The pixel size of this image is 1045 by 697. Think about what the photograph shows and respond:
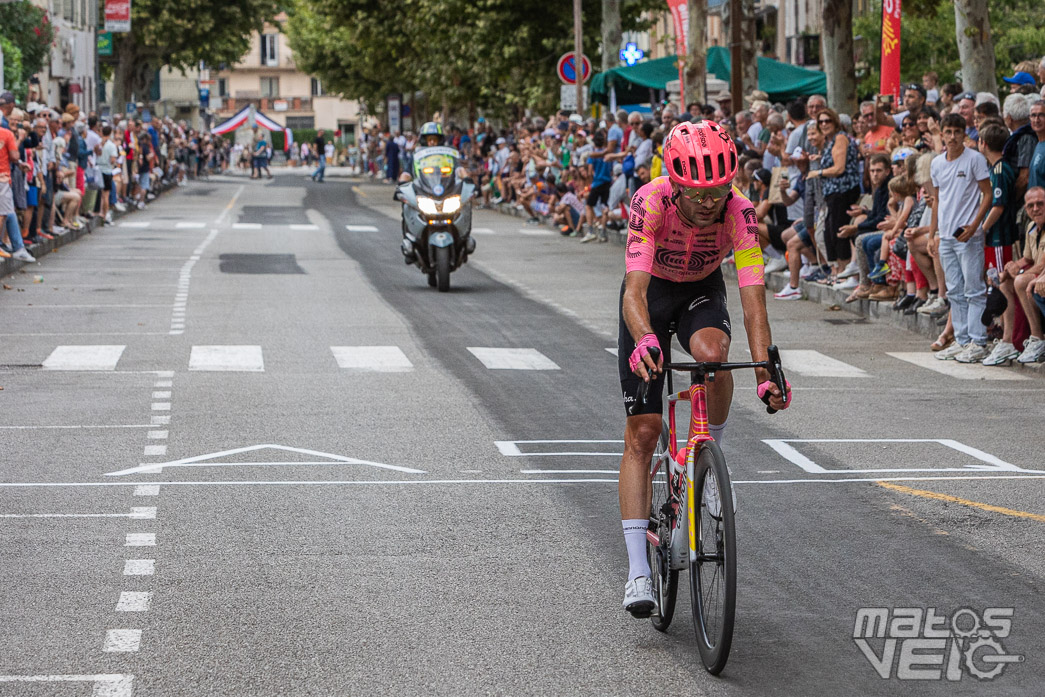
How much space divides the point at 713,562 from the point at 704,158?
1351 millimetres

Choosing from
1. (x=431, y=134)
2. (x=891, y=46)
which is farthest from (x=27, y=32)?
(x=891, y=46)

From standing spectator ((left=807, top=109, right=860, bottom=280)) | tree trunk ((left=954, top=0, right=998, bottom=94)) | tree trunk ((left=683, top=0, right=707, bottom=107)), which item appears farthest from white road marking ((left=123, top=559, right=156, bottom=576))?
tree trunk ((left=683, top=0, right=707, bottom=107))

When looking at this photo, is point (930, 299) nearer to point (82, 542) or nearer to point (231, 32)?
point (82, 542)

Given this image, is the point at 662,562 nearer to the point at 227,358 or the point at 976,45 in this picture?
the point at 227,358

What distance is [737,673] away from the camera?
587 centimetres

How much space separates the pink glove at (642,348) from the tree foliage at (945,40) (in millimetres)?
34504

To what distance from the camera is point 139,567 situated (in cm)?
734

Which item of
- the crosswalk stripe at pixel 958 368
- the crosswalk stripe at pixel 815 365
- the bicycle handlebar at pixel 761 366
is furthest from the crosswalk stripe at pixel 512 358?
the bicycle handlebar at pixel 761 366

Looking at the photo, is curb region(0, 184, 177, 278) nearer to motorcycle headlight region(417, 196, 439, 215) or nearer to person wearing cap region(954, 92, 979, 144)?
motorcycle headlight region(417, 196, 439, 215)

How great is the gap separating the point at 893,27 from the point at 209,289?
29.6ft

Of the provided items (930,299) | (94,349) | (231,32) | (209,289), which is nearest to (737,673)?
(94,349)

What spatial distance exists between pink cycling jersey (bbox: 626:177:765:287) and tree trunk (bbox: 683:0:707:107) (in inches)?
1044

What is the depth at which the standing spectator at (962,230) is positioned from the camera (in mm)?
15258

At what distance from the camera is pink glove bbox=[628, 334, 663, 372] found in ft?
19.4
